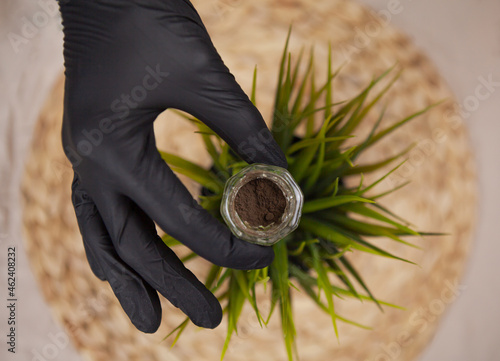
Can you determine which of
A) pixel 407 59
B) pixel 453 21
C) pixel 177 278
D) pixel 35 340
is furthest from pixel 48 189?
pixel 453 21

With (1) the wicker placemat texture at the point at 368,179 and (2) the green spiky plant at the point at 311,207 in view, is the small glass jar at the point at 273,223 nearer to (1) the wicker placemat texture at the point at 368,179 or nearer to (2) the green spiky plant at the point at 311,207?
(2) the green spiky plant at the point at 311,207

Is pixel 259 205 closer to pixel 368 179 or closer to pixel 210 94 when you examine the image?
pixel 210 94

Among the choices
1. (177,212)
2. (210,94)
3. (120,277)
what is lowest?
(120,277)

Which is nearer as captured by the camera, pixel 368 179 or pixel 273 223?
pixel 273 223

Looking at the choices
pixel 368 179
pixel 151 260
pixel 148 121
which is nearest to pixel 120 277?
pixel 151 260

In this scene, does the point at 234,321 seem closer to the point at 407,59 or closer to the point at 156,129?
the point at 156,129

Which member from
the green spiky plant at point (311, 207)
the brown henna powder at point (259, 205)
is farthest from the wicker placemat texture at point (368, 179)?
the brown henna powder at point (259, 205)
